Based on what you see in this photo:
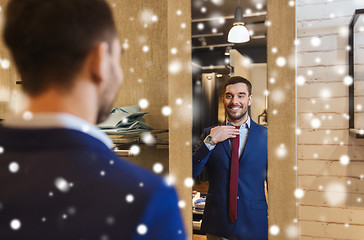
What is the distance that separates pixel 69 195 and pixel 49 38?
21 cm

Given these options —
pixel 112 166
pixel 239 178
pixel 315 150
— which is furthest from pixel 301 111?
pixel 112 166

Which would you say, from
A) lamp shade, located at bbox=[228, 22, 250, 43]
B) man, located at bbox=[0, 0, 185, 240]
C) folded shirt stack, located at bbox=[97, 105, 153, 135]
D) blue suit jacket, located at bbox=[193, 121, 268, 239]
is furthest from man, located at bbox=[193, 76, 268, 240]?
man, located at bbox=[0, 0, 185, 240]

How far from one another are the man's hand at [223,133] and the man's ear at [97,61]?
487mm

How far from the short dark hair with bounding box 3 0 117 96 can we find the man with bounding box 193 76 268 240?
1.65 ft

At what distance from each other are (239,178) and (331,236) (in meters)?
0.52

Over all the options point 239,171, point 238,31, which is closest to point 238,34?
point 238,31

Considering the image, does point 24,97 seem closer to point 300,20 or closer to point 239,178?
point 239,178

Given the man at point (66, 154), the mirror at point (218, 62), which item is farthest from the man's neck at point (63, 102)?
the mirror at point (218, 62)

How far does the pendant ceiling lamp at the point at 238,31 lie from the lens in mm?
835

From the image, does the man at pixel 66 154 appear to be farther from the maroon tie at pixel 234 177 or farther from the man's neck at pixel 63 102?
the maroon tie at pixel 234 177

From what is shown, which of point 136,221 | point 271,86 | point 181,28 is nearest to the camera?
point 136,221

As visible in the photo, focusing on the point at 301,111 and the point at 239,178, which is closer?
the point at 239,178

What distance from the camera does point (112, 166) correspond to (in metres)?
0.40

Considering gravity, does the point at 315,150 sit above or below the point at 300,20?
below
